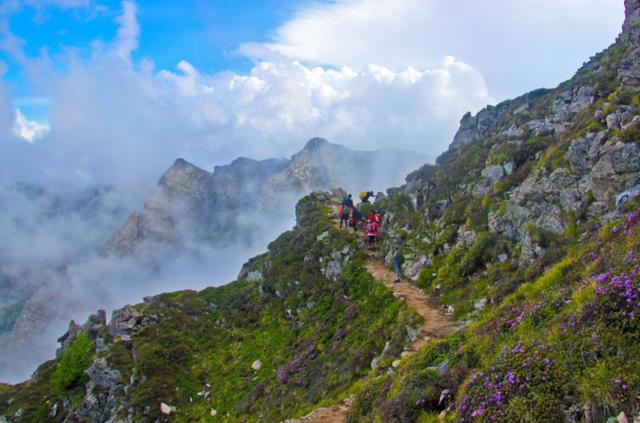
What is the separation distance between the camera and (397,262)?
33688 mm

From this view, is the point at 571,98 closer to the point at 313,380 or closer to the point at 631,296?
the point at 313,380

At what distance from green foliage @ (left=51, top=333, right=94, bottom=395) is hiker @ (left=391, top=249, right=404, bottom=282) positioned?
38541 mm

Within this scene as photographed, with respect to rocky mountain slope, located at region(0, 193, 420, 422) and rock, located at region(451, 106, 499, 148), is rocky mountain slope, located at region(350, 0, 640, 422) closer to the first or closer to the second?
rocky mountain slope, located at region(0, 193, 420, 422)

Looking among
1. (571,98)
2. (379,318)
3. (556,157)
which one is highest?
(571,98)

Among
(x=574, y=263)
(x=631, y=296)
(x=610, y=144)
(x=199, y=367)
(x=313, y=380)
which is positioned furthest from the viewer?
(x=199, y=367)

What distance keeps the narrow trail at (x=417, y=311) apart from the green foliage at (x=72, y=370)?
36.1 metres

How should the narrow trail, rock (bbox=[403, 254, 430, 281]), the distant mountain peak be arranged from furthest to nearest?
the distant mountain peak < rock (bbox=[403, 254, 430, 281]) < the narrow trail

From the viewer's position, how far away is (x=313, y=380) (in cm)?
2594

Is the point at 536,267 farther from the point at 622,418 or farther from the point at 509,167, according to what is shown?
the point at 509,167

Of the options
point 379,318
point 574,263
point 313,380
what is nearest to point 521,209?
point 379,318

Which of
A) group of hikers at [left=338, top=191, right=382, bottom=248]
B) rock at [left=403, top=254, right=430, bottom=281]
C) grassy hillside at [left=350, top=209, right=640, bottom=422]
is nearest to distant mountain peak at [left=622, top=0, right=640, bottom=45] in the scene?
group of hikers at [left=338, top=191, right=382, bottom=248]

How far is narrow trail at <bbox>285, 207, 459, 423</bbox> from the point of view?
16.7 m

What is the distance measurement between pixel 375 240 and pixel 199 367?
2251cm

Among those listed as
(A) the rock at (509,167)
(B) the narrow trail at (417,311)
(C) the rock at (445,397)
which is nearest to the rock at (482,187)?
(A) the rock at (509,167)
